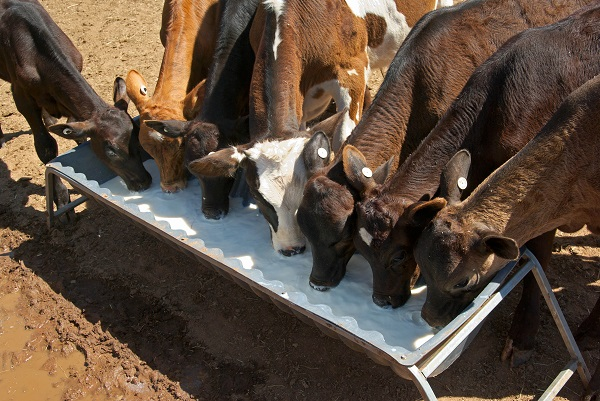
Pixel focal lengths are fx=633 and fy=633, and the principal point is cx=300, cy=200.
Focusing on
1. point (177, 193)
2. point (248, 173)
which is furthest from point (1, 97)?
point (248, 173)

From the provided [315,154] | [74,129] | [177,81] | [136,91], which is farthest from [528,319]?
[74,129]

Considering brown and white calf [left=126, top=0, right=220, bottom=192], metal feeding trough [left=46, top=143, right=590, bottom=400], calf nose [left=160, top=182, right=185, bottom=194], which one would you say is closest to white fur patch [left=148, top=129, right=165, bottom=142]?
brown and white calf [left=126, top=0, right=220, bottom=192]

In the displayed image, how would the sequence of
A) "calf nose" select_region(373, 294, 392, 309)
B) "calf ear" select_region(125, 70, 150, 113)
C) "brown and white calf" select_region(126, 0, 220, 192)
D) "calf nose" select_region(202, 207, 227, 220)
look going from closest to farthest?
"calf nose" select_region(373, 294, 392, 309), "calf nose" select_region(202, 207, 227, 220), "brown and white calf" select_region(126, 0, 220, 192), "calf ear" select_region(125, 70, 150, 113)

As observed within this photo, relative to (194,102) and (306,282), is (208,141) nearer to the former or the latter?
(194,102)

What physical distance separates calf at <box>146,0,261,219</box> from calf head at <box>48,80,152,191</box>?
64 cm

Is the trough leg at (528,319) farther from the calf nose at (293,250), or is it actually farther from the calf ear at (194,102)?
the calf ear at (194,102)

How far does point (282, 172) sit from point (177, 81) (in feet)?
6.70

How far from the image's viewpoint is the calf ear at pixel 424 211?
151 inches

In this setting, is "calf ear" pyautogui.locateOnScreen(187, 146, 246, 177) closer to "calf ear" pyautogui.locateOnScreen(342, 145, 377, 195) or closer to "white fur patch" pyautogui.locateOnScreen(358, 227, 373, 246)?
"calf ear" pyautogui.locateOnScreen(342, 145, 377, 195)

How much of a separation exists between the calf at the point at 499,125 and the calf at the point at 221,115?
160 centimetres

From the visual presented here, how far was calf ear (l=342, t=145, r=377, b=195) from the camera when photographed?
4.29m

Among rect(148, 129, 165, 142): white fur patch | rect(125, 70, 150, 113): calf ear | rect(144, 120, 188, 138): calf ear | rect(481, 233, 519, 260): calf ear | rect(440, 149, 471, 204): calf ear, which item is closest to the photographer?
rect(481, 233, 519, 260): calf ear

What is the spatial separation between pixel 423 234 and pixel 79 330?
3200mm

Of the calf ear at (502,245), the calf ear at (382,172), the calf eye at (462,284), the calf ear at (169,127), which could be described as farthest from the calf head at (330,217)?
the calf ear at (169,127)
